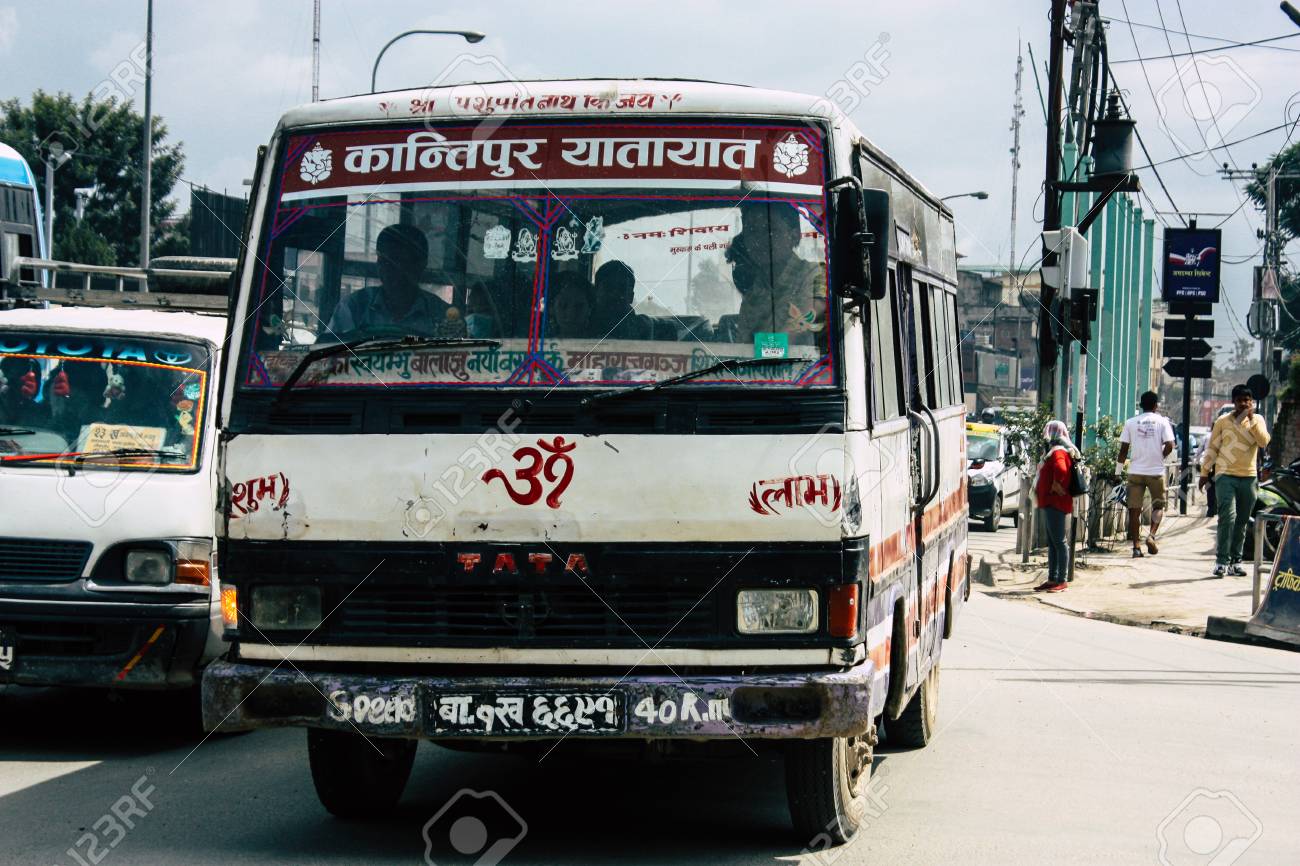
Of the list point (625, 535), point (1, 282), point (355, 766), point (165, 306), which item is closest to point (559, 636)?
point (625, 535)

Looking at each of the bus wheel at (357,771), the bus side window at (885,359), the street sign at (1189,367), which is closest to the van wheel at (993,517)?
the street sign at (1189,367)

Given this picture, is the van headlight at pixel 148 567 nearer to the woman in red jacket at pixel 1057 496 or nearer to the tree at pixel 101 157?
the woman in red jacket at pixel 1057 496

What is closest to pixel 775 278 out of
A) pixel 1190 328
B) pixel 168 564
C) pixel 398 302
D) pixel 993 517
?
pixel 398 302

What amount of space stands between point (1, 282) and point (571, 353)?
856 cm

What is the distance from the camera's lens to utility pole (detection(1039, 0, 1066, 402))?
70.8 feet

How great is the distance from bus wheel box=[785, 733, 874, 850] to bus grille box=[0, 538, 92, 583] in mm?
3785

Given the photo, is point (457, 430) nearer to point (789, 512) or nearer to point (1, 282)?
point (789, 512)

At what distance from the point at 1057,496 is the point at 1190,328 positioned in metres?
13.6

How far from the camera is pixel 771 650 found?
221 inches

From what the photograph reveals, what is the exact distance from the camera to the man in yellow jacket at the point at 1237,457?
16.6 m

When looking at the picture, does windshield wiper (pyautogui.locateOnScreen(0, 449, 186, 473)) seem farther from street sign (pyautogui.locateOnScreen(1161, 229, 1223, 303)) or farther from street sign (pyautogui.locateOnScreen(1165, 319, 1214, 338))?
street sign (pyautogui.locateOnScreen(1161, 229, 1223, 303))

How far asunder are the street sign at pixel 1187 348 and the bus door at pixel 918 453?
21.8 meters

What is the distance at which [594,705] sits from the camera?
18.2 ft

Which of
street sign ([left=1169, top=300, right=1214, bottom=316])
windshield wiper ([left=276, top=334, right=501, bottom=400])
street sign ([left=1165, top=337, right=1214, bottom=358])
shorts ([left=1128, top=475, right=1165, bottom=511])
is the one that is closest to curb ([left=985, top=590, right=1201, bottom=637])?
shorts ([left=1128, top=475, right=1165, bottom=511])
